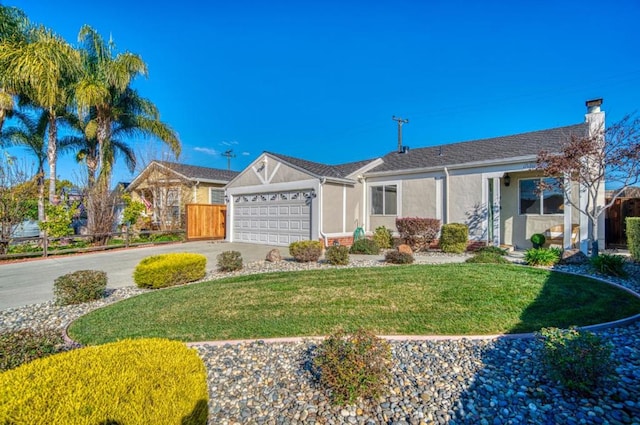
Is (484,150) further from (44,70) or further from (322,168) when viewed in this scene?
(44,70)

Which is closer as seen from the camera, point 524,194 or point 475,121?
point 524,194

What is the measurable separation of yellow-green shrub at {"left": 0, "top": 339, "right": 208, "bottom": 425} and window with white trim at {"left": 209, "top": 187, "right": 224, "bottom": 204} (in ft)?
65.2

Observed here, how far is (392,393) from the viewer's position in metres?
2.78

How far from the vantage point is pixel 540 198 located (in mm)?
11352

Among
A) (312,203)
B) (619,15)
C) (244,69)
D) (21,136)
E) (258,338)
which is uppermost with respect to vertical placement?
(244,69)

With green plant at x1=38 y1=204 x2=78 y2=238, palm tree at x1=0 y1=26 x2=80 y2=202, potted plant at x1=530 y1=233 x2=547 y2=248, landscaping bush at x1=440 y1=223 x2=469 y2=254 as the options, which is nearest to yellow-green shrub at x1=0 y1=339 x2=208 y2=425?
landscaping bush at x1=440 y1=223 x2=469 y2=254

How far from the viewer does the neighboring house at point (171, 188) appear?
1922cm

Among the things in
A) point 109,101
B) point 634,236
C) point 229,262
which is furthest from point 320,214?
point 109,101

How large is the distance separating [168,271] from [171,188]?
13.7m

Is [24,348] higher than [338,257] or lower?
higher

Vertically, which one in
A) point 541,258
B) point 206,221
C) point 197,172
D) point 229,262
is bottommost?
point 229,262

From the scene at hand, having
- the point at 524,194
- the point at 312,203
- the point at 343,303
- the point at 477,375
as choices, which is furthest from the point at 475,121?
the point at 477,375

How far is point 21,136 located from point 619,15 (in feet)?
83.6

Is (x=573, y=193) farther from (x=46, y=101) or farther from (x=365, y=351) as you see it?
(x=46, y=101)
